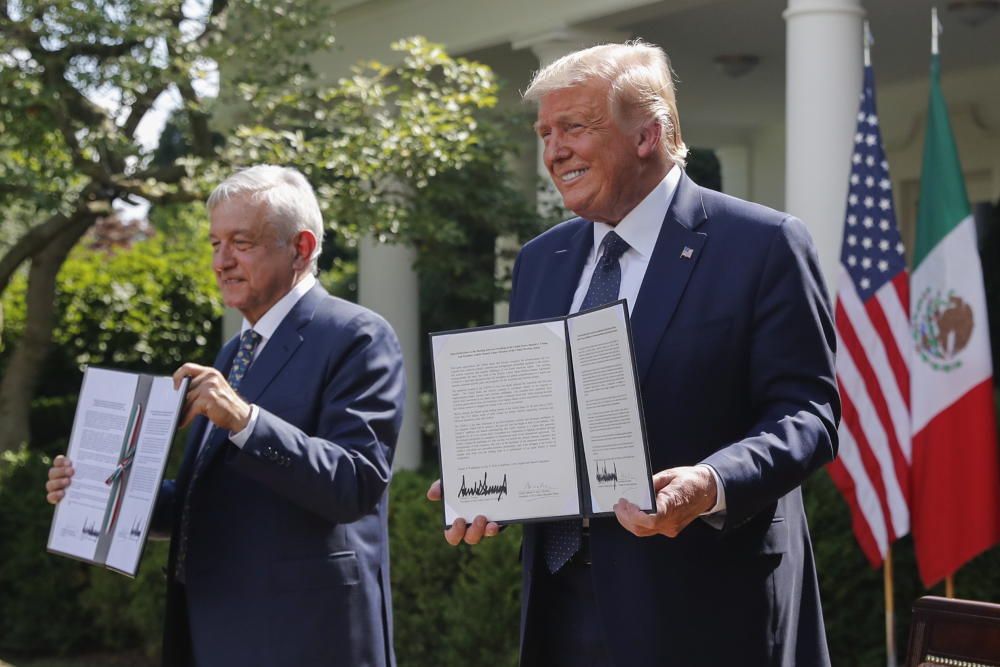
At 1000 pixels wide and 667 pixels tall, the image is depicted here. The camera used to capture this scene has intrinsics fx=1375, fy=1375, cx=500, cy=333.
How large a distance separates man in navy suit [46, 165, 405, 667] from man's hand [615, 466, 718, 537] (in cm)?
118

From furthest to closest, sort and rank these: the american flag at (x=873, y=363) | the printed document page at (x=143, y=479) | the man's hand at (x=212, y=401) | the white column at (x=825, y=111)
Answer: the white column at (x=825, y=111)
the american flag at (x=873, y=363)
the printed document page at (x=143, y=479)
the man's hand at (x=212, y=401)

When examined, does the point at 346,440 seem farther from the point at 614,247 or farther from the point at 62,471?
the point at 614,247

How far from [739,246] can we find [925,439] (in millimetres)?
3951

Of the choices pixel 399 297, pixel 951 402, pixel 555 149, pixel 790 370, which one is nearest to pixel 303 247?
pixel 555 149

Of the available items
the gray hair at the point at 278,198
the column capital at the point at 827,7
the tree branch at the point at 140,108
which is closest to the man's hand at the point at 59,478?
the gray hair at the point at 278,198

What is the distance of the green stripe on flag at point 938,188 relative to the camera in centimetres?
654

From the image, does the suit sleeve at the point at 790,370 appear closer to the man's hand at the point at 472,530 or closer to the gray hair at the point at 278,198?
the man's hand at the point at 472,530

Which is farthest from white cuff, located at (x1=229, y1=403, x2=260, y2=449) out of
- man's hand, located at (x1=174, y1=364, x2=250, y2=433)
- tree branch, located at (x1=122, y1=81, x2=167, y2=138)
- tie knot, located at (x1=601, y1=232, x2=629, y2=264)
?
tree branch, located at (x1=122, y1=81, x2=167, y2=138)

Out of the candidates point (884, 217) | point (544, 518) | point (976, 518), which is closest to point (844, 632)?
point (976, 518)

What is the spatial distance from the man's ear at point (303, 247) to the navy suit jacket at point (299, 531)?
0.16 metres

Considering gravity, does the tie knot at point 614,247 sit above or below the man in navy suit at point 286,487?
above

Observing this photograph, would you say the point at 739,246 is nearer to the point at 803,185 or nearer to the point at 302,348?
the point at 302,348

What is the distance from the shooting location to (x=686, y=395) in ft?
8.91

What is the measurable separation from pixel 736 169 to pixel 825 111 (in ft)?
25.8
